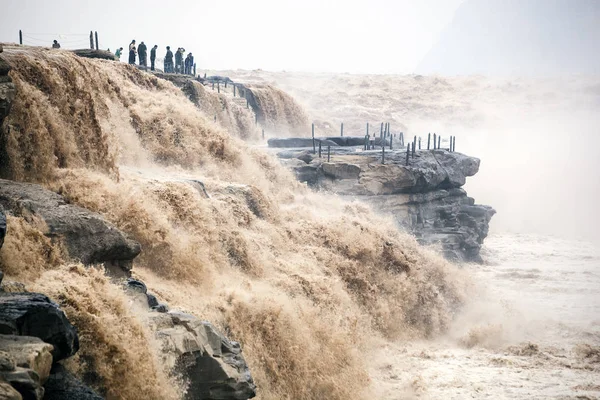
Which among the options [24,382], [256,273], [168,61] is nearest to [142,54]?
[168,61]

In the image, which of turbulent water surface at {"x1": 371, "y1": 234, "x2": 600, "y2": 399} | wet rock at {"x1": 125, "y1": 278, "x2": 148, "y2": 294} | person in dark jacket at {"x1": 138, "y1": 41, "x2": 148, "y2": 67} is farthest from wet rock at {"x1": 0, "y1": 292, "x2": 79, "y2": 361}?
person in dark jacket at {"x1": 138, "y1": 41, "x2": 148, "y2": 67}

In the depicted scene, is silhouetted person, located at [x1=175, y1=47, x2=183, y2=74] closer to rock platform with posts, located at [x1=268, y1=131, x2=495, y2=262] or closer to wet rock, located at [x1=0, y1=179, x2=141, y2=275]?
rock platform with posts, located at [x1=268, y1=131, x2=495, y2=262]

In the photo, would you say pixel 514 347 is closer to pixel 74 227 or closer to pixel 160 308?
pixel 160 308

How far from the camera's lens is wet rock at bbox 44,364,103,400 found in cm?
703

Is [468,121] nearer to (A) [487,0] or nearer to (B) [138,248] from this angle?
(B) [138,248]

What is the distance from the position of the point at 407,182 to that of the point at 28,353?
2251cm

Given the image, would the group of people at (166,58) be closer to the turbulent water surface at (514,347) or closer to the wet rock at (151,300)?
the turbulent water surface at (514,347)

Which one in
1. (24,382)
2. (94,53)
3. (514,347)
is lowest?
(514,347)

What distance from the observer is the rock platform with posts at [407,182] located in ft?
89.6

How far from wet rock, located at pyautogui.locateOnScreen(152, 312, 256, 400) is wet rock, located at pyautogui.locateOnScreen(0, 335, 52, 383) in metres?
2.37

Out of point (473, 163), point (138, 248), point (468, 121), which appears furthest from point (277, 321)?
point (468, 121)

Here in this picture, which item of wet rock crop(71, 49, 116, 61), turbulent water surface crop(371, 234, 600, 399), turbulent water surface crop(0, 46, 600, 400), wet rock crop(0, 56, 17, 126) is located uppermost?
wet rock crop(71, 49, 116, 61)

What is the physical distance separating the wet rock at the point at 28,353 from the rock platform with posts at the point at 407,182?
19.9m

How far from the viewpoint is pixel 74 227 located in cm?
1029
